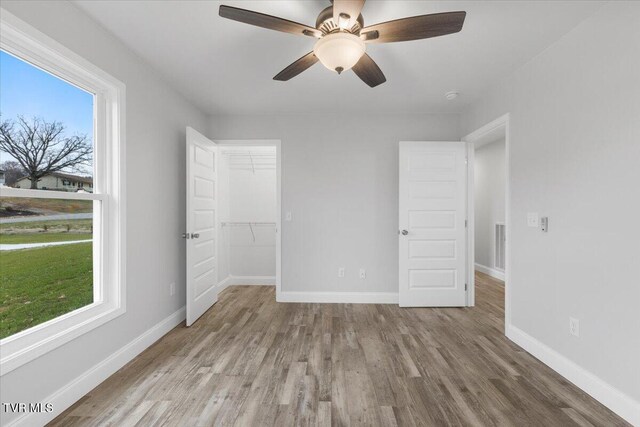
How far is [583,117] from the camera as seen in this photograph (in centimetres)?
199

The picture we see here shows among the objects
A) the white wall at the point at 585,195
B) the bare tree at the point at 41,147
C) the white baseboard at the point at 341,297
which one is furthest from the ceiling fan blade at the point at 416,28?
the white baseboard at the point at 341,297

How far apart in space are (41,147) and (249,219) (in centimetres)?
305

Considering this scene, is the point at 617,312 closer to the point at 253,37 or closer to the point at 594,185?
the point at 594,185

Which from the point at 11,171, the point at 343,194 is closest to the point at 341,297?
the point at 343,194

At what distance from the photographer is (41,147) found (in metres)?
1.78

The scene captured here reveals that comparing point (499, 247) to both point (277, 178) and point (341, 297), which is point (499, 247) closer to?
point (341, 297)

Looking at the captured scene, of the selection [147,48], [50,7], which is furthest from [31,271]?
[147,48]

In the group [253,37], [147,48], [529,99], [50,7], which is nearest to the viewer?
[50,7]

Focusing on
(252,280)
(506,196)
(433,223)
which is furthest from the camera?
(252,280)

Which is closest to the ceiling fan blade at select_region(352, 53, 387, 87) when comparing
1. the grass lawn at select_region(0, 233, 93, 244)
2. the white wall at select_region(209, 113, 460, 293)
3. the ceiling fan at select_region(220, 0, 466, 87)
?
the ceiling fan at select_region(220, 0, 466, 87)

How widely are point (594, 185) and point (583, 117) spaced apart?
1.57 feet

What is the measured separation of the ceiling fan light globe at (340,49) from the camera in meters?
1.68

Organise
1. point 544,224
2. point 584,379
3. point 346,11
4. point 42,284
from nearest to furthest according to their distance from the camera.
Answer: point 346,11 → point 42,284 → point 584,379 → point 544,224

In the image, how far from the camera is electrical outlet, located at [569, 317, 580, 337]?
2027 millimetres
